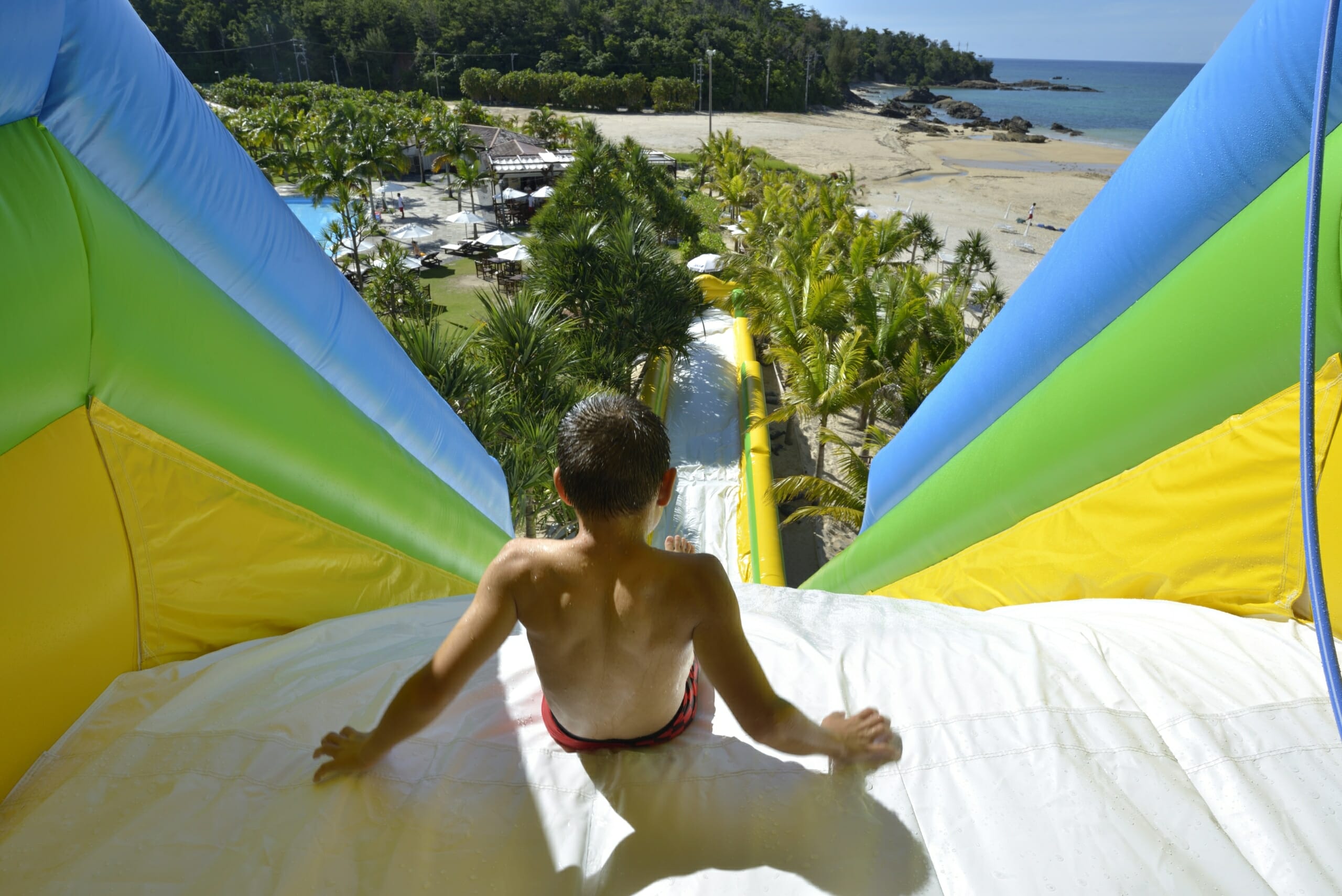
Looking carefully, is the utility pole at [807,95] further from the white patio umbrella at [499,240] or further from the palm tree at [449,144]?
the white patio umbrella at [499,240]

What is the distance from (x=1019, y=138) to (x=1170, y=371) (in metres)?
67.7

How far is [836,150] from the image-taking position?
167 ft

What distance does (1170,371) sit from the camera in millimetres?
2572

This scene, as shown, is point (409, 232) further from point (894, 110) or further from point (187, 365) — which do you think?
point (894, 110)

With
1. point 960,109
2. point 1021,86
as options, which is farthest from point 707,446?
point 1021,86

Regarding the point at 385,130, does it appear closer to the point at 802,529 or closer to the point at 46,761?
the point at 802,529

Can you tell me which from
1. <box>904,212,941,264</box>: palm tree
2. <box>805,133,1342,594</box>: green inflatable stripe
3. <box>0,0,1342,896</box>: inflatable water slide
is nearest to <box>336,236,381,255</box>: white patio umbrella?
<box>904,212,941,264</box>: palm tree

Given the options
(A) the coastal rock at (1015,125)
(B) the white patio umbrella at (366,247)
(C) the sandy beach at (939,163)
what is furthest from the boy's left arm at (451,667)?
(A) the coastal rock at (1015,125)

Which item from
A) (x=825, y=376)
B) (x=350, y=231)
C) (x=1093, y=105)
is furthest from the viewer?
(x=1093, y=105)

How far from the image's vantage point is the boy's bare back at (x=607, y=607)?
1.59m

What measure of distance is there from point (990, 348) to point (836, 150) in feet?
171

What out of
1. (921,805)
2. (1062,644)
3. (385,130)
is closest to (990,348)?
(1062,644)

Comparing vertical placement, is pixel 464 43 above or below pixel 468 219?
above

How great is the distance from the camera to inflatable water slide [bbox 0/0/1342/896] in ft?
4.93
